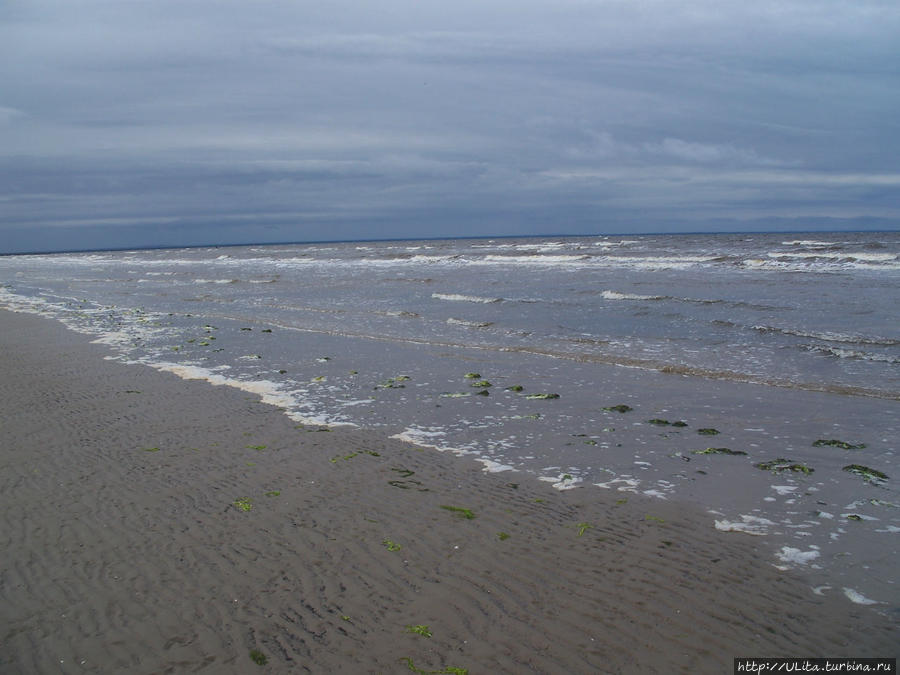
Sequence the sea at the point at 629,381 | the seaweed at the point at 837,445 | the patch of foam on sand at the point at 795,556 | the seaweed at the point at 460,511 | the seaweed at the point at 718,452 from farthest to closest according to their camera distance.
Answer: the seaweed at the point at 837,445
the seaweed at the point at 718,452
the sea at the point at 629,381
the seaweed at the point at 460,511
the patch of foam on sand at the point at 795,556

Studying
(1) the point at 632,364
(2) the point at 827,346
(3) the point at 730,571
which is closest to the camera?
(3) the point at 730,571

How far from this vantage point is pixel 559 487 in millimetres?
6258

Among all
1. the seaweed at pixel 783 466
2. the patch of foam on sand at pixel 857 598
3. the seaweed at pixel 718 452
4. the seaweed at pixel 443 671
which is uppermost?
the seaweed at pixel 718 452

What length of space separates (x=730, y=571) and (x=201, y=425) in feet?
20.7

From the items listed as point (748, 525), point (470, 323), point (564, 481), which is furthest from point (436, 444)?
point (470, 323)

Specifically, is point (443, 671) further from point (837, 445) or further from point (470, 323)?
point (470, 323)

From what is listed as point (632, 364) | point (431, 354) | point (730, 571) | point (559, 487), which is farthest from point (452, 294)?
point (730, 571)

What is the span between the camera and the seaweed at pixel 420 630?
3920 mm

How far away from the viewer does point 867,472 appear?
21.6ft

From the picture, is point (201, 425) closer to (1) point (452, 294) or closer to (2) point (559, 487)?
(2) point (559, 487)

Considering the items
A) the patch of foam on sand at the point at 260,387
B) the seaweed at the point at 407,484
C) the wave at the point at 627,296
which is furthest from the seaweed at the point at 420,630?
the wave at the point at 627,296

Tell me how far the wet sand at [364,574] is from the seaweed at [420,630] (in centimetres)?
2

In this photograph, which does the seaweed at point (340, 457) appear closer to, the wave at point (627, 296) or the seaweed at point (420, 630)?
the seaweed at point (420, 630)

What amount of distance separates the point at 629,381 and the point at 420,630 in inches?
300
